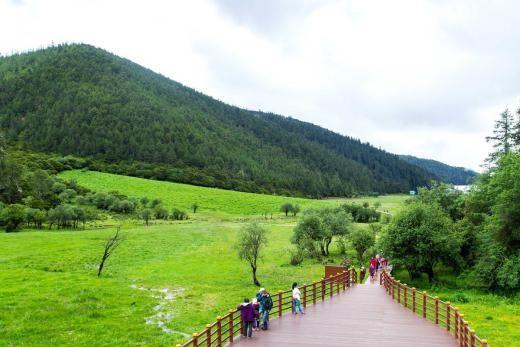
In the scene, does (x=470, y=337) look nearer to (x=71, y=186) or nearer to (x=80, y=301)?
(x=80, y=301)

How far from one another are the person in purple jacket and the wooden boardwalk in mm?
311

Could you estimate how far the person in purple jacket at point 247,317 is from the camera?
1611 centimetres

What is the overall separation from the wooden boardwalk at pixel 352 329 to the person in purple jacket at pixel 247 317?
1.02ft

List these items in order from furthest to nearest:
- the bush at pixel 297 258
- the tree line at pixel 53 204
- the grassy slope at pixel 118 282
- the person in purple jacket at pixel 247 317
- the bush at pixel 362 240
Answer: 1. the tree line at pixel 53 204
2. the bush at pixel 362 240
3. the bush at pixel 297 258
4. the grassy slope at pixel 118 282
5. the person in purple jacket at pixel 247 317

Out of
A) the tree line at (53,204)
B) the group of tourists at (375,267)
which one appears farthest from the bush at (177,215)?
the group of tourists at (375,267)

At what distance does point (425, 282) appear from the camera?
3919cm

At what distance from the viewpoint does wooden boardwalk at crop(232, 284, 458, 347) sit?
51.6 feet

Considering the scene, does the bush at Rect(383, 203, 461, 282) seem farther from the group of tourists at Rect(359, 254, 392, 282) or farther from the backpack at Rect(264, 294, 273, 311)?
the backpack at Rect(264, 294, 273, 311)

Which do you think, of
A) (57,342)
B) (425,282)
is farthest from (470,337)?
(425,282)

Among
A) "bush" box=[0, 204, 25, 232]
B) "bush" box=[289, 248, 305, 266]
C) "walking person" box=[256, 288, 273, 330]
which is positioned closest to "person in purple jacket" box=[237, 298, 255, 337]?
"walking person" box=[256, 288, 273, 330]

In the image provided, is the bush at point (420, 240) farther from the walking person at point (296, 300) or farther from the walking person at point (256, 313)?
the walking person at point (256, 313)

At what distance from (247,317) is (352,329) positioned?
5036 mm

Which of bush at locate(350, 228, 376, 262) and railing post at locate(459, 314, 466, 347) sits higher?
bush at locate(350, 228, 376, 262)

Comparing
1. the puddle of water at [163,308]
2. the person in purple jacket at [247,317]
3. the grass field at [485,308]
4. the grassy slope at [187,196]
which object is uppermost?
→ the grassy slope at [187,196]
